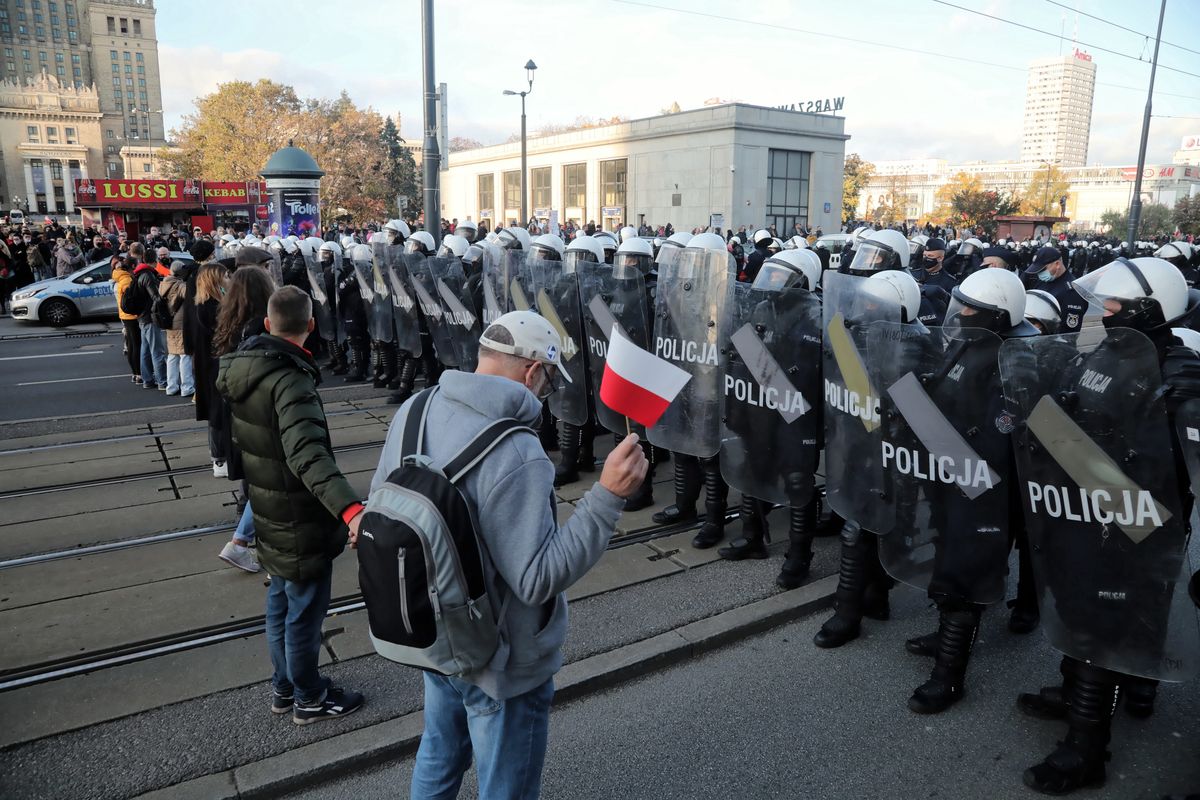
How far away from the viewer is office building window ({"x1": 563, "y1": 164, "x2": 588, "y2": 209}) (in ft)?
184

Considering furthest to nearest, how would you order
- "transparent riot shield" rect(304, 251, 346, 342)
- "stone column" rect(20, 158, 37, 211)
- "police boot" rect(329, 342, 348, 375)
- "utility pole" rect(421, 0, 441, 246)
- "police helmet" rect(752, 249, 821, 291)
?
"stone column" rect(20, 158, 37, 211), "utility pole" rect(421, 0, 441, 246), "police boot" rect(329, 342, 348, 375), "transparent riot shield" rect(304, 251, 346, 342), "police helmet" rect(752, 249, 821, 291)

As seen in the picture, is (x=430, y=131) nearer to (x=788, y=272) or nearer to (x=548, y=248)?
(x=548, y=248)

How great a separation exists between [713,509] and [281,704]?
295 cm

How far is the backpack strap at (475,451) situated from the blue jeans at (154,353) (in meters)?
9.43

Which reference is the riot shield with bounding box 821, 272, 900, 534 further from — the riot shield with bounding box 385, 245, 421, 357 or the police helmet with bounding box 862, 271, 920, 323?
the riot shield with bounding box 385, 245, 421, 357

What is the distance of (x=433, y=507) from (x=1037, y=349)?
2353mm

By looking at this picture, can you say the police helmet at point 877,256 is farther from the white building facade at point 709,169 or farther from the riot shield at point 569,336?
the white building facade at point 709,169

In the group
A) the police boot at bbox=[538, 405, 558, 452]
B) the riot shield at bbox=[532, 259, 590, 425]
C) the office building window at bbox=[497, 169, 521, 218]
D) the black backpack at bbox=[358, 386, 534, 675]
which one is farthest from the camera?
the office building window at bbox=[497, 169, 521, 218]

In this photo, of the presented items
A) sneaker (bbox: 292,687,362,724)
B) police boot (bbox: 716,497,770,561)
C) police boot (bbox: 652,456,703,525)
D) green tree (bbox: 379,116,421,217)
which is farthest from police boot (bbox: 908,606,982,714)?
green tree (bbox: 379,116,421,217)

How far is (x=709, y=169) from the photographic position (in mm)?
45906

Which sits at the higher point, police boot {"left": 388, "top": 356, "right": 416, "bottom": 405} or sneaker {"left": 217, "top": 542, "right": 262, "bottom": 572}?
police boot {"left": 388, "top": 356, "right": 416, "bottom": 405}

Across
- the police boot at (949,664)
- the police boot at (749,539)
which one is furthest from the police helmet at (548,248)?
the police boot at (949,664)

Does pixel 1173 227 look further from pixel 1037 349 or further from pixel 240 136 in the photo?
pixel 1037 349

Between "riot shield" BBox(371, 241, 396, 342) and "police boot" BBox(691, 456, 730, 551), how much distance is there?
211 inches
